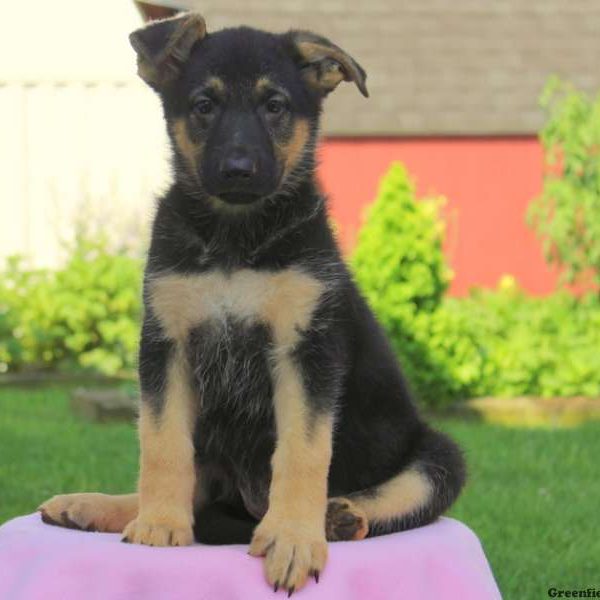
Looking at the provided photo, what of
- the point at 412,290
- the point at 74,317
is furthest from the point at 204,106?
the point at 74,317

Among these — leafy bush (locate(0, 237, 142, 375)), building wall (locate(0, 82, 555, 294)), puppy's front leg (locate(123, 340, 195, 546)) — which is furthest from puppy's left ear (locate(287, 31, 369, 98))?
building wall (locate(0, 82, 555, 294))

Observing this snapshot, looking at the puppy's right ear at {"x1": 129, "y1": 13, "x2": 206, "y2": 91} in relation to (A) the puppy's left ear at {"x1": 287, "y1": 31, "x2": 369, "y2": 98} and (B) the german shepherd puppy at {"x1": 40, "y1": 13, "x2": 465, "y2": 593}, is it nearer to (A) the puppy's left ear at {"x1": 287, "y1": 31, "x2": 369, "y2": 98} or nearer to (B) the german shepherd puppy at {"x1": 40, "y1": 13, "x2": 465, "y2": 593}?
(B) the german shepherd puppy at {"x1": 40, "y1": 13, "x2": 465, "y2": 593}

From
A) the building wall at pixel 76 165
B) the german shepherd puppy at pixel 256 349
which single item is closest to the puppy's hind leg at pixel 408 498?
the german shepherd puppy at pixel 256 349

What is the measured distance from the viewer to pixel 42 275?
480 inches

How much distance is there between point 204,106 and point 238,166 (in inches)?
11.4

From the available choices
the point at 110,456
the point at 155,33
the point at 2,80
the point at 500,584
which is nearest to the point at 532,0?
the point at 2,80

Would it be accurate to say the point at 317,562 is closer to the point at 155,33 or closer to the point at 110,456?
the point at 155,33

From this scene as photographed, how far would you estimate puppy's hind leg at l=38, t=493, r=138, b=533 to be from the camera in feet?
12.4

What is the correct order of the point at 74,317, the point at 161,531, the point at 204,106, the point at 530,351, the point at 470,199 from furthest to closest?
the point at 470,199 < the point at 74,317 < the point at 530,351 < the point at 204,106 < the point at 161,531

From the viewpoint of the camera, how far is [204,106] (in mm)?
3572

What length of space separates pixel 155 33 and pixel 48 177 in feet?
32.8

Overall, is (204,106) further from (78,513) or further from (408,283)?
(408,283)

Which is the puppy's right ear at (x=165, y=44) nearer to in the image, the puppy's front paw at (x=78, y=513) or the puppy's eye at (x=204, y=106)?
the puppy's eye at (x=204, y=106)

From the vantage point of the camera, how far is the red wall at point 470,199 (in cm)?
1408
